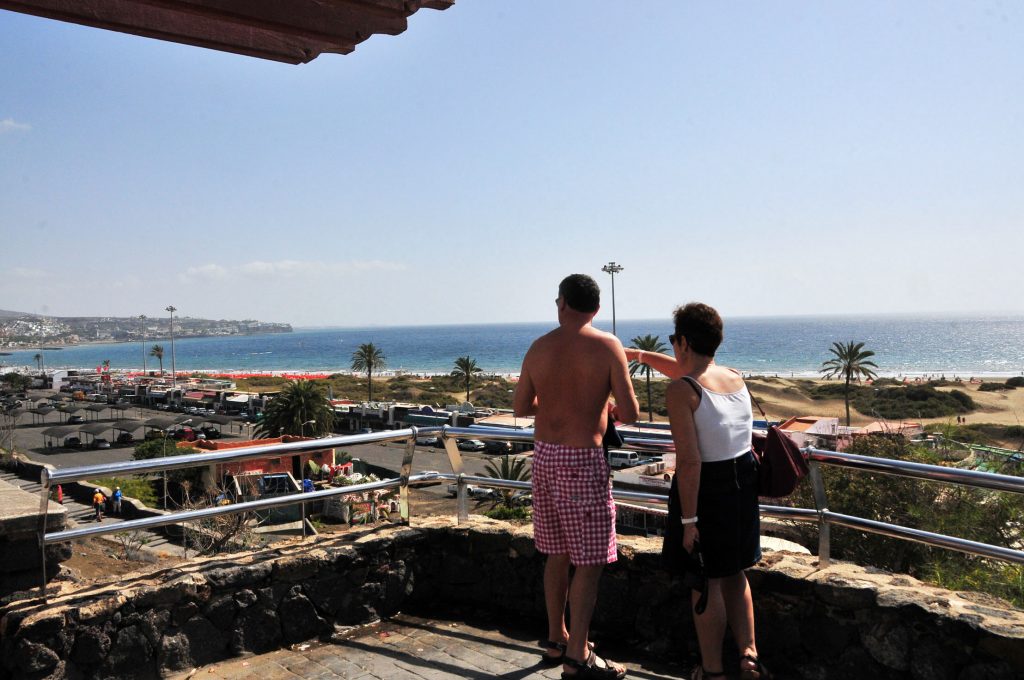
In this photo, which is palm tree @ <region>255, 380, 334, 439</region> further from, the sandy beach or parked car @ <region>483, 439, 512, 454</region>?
the sandy beach

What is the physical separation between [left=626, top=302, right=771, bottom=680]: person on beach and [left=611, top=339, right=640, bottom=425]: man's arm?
0.79 ft

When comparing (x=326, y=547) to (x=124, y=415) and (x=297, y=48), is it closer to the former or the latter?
(x=297, y=48)

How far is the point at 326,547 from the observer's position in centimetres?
386

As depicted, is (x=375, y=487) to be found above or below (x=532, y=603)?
above

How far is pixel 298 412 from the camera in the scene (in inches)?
1446

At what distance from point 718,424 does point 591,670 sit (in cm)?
115

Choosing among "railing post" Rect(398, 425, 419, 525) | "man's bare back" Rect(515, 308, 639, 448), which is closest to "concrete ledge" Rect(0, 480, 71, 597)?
"railing post" Rect(398, 425, 419, 525)

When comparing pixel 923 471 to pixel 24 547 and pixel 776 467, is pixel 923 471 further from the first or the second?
pixel 24 547

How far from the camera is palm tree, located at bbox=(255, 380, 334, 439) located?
36844 millimetres

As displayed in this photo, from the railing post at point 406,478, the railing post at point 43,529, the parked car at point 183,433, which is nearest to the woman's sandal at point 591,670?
the railing post at point 406,478

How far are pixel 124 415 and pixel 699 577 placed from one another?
216 ft

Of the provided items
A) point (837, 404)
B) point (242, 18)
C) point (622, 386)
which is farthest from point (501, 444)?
point (837, 404)

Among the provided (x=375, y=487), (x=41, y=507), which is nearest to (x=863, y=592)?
(x=375, y=487)

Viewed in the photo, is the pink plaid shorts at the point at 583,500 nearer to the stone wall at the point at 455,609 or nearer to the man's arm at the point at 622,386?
the man's arm at the point at 622,386
